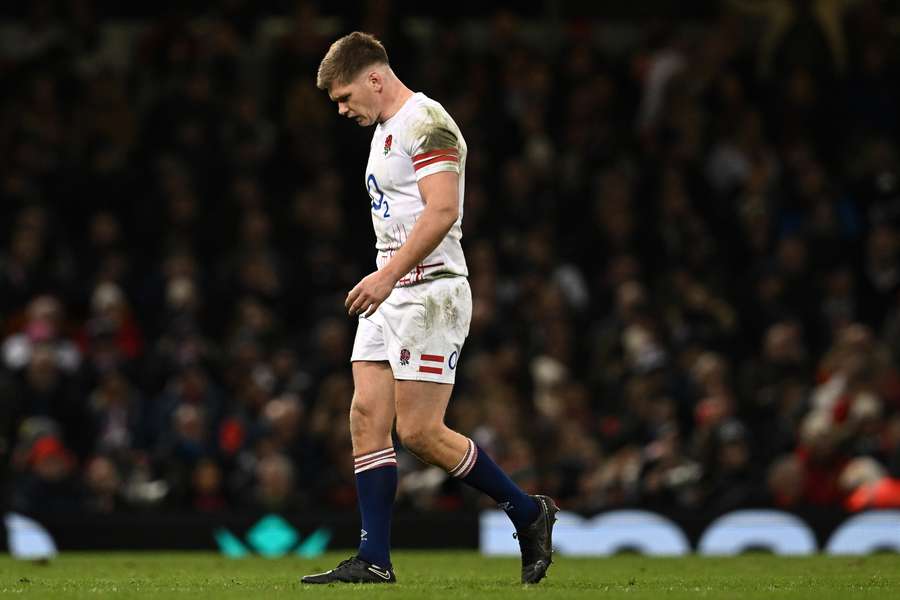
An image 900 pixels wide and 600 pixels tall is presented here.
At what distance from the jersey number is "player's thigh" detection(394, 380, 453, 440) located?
77cm

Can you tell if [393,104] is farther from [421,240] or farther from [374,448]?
[374,448]

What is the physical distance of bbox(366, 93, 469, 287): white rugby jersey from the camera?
23.4 ft

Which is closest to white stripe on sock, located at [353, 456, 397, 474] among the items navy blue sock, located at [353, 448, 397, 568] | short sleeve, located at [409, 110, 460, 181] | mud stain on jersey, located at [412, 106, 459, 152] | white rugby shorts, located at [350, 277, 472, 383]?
navy blue sock, located at [353, 448, 397, 568]

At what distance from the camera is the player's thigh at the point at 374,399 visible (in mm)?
7281

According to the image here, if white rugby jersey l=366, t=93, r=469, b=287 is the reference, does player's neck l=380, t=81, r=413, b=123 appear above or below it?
above

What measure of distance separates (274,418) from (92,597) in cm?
626

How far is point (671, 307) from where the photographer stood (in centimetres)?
1468

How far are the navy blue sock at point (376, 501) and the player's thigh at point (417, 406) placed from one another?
20 cm

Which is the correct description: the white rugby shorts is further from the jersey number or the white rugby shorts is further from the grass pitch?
the grass pitch

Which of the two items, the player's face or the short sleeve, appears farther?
the player's face

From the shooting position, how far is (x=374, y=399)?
287 inches

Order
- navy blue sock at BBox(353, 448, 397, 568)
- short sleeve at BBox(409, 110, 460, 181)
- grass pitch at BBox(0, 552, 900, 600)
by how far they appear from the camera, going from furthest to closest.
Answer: navy blue sock at BBox(353, 448, 397, 568), short sleeve at BBox(409, 110, 460, 181), grass pitch at BBox(0, 552, 900, 600)

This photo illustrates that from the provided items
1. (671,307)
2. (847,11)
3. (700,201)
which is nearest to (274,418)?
(671,307)

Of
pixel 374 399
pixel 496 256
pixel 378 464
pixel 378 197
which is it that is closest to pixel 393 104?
pixel 378 197
